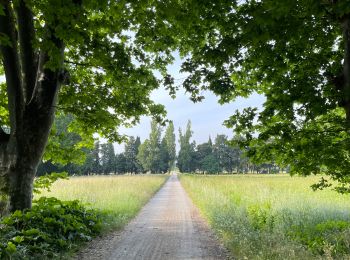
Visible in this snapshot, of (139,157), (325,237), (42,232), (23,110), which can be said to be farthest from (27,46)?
(139,157)

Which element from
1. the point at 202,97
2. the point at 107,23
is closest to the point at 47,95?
the point at 107,23

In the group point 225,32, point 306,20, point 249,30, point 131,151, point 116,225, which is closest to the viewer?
point 249,30

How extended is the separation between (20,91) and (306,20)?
21.6 ft

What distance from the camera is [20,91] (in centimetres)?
898

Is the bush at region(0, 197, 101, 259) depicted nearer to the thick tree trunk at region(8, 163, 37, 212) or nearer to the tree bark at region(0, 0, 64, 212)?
the thick tree trunk at region(8, 163, 37, 212)

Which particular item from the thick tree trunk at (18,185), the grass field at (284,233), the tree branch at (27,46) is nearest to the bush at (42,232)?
the thick tree trunk at (18,185)

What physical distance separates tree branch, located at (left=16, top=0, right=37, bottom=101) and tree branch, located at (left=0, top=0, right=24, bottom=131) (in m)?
0.22

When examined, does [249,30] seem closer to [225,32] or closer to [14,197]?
[225,32]

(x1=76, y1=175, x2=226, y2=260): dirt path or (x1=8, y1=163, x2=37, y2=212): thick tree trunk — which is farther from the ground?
(x1=8, y1=163, x2=37, y2=212): thick tree trunk

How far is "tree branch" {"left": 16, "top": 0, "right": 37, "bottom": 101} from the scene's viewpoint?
8781 mm

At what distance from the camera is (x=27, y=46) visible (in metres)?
9.11

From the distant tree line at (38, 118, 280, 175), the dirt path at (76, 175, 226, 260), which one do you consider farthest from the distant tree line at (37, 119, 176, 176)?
the dirt path at (76, 175, 226, 260)

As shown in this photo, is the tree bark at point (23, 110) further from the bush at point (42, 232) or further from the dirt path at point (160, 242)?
the dirt path at point (160, 242)

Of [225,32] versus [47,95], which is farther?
[47,95]
